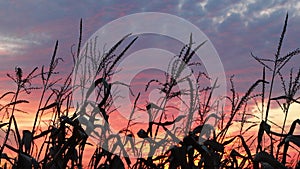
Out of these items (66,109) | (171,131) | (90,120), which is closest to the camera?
(90,120)

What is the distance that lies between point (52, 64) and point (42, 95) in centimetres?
47

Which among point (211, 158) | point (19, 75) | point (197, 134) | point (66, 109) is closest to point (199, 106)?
point (197, 134)

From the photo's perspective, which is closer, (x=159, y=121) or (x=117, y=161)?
(x=117, y=161)

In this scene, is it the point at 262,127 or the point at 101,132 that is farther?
the point at 101,132

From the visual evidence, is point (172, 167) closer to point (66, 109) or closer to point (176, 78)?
point (176, 78)

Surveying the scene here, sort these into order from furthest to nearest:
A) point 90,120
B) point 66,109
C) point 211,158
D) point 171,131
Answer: point 171,131, point 66,109, point 90,120, point 211,158

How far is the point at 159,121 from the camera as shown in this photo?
3799 mm

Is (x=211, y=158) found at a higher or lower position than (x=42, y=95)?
lower

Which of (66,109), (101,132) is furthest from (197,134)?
(66,109)

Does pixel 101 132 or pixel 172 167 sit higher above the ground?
pixel 101 132

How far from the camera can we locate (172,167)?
3.29 metres

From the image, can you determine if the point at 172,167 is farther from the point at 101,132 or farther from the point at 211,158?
the point at 101,132

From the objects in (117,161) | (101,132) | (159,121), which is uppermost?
(159,121)

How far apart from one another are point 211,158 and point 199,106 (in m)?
0.85
